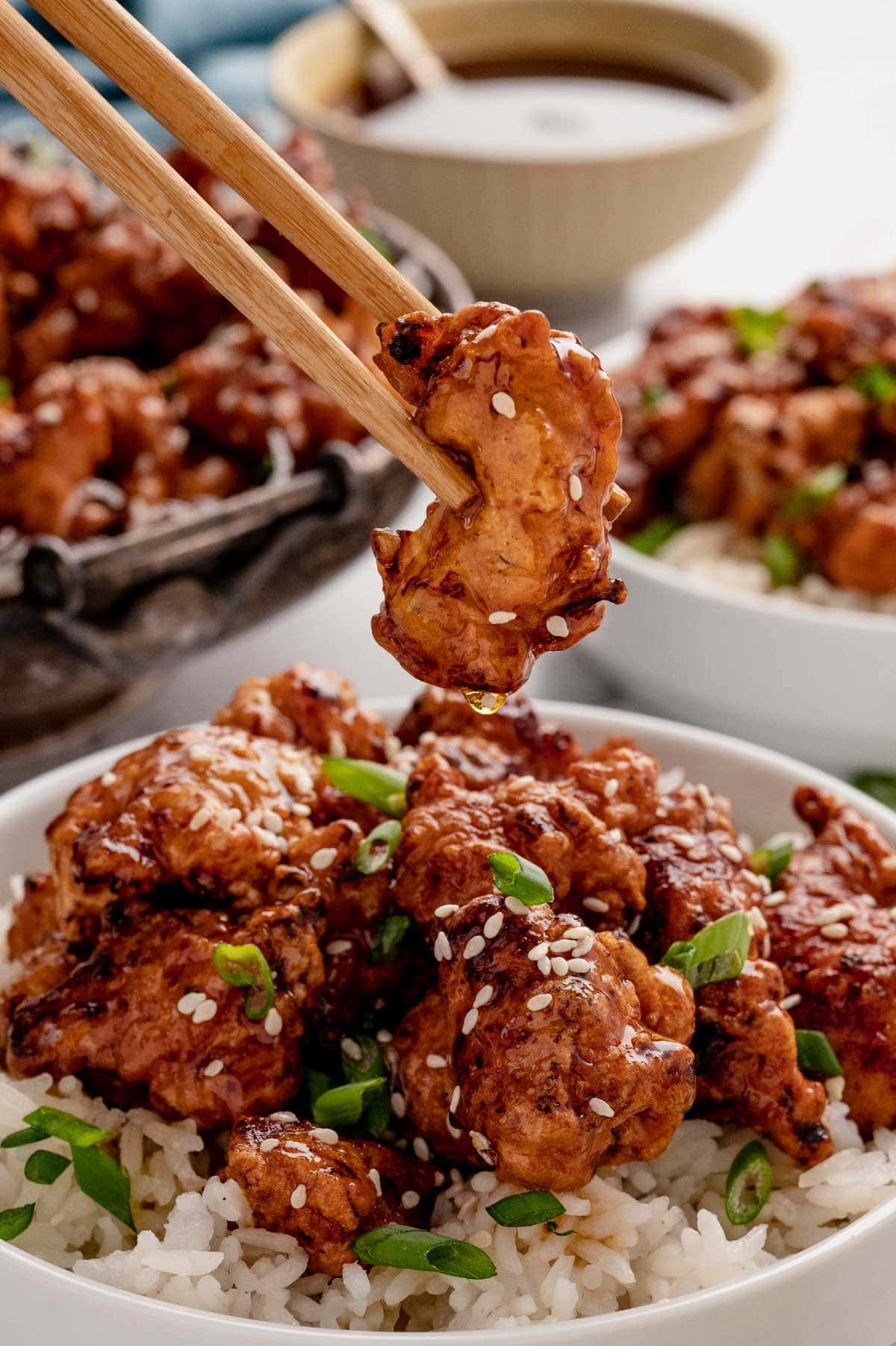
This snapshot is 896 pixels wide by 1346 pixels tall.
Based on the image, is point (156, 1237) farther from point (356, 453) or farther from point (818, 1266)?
point (356, 453)

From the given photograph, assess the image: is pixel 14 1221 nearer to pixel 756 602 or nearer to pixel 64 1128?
pixel 64 1128

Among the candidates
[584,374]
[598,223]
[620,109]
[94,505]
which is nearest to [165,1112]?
[584,374]

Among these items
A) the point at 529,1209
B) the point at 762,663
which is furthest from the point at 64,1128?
the point at 762,663

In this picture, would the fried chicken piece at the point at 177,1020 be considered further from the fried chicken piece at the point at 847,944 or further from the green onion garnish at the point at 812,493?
the green onion garnish at the point at 812,493

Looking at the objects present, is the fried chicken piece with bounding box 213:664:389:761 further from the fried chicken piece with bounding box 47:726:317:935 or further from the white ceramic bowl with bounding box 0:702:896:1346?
the white ceramic bowl with bounding box 0:702:896:1346

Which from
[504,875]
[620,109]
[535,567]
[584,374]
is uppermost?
[620,109]

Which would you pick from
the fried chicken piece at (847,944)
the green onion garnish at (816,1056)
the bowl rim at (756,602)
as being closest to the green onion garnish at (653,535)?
the bowl rim at (756,602)
